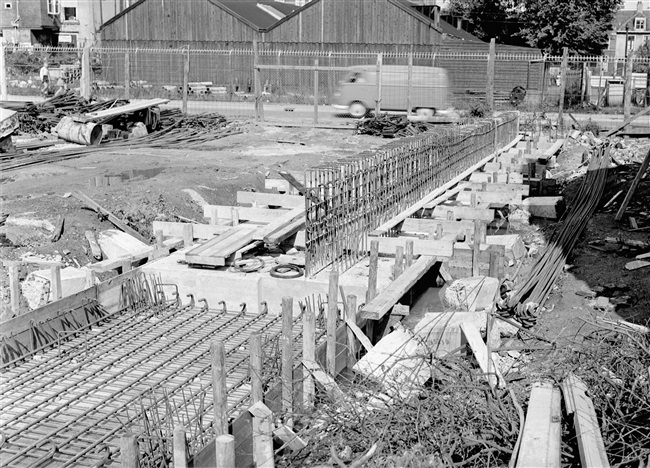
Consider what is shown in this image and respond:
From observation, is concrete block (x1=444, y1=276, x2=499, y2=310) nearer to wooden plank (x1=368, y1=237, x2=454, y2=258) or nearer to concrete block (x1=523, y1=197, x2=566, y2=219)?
wooden plank (x1=368, y1=237, x2=454, y2=258)

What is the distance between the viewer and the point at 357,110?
25.3 meters

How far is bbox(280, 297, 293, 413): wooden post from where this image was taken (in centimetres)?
580

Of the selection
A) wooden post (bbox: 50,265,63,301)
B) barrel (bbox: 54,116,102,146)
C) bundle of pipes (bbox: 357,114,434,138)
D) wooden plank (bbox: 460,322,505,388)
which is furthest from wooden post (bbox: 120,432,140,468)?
bundle of pipes (bbox: 357,114,434,138)

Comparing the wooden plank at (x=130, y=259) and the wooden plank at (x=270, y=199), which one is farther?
the wooden plank at (x=270, y=199)

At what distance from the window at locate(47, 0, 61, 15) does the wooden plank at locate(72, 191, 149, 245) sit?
4678 centimetres

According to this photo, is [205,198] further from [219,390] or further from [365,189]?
[219,390]

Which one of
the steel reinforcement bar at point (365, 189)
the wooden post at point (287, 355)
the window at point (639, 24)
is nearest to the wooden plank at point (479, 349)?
the wooden post at point (287, 355)

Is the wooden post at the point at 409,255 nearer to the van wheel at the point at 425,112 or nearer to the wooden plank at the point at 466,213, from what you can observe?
the wooden plank at the point at 466,213

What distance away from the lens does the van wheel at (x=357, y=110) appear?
2514cm

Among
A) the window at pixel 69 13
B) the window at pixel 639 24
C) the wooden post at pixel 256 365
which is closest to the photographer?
the wooden post at pixel 256 365

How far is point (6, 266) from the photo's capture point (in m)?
9.21

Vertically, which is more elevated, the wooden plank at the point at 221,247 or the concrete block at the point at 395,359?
the wooden plank at the point at 221,247

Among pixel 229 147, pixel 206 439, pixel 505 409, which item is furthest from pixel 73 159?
pixel 505 409

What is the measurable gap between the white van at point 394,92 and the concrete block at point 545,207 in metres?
12.5
